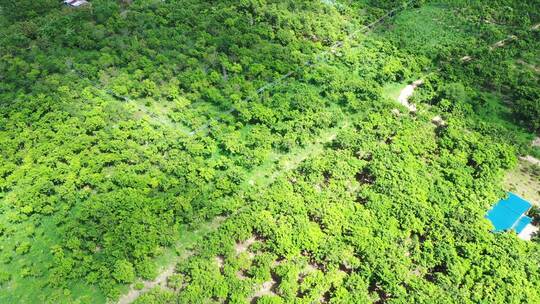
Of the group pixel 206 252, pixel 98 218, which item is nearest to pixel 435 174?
pixel 206 252

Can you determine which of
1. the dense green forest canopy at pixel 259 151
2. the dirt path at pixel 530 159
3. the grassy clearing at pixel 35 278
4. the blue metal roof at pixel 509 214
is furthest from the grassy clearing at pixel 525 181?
the grassy clearing at pixel 35 278

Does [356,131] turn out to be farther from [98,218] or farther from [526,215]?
[98,218]

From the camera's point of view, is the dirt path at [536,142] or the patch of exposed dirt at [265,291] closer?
the patch of exposed dirt at [265,291]

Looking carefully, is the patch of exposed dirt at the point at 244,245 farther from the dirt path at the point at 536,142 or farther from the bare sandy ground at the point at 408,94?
the dirt path at the point at 536,142

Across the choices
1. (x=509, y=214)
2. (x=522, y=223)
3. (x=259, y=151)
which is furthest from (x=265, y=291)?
(x=522, y=223)

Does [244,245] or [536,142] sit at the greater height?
[244,245]

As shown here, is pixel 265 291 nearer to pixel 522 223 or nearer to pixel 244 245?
pixel 244 245

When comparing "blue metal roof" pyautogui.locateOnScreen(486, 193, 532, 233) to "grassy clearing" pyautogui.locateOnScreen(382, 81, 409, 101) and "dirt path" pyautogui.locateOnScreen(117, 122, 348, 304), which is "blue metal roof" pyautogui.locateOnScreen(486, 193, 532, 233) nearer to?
"dirt path" pyautogui.locateOnScreen(117, 122, 348, 304)
